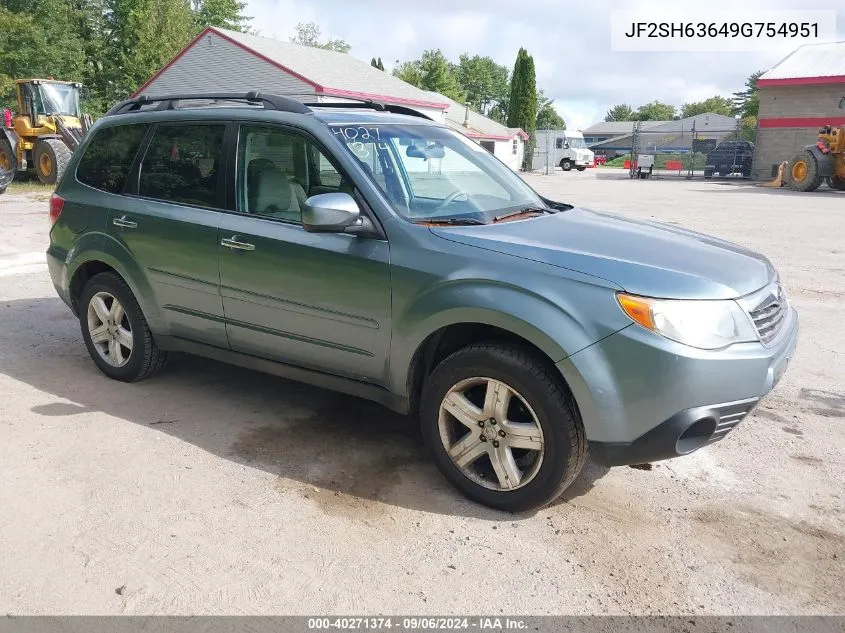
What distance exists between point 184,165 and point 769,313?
10.9 ft

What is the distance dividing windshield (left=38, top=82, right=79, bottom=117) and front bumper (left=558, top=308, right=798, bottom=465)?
906 inches

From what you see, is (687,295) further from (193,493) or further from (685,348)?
(193,493)

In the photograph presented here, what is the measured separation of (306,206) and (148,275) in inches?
61.1

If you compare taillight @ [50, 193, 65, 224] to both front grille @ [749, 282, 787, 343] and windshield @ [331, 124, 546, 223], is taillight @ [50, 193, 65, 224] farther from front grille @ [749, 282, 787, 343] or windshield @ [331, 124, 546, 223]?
front grille @ [749, 282, 787, 343]

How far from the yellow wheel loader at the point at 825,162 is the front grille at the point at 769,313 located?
83.1 ft

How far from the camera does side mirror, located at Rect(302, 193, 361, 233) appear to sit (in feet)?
11.2

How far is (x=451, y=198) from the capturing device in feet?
12.6

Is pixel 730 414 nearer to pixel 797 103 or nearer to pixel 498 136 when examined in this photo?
pixel 797 103

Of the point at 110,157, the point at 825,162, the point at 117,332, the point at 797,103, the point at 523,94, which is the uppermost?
the point at 523,94

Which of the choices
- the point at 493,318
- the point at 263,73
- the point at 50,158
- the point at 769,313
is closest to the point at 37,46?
the point at 263,73

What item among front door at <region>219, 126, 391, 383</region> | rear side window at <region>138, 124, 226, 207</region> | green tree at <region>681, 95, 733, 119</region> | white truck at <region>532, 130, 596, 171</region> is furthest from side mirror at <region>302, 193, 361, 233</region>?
green tree at <region>681, 95, 733, 119</region>

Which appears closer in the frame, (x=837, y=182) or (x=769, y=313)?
(x=769, y=313)

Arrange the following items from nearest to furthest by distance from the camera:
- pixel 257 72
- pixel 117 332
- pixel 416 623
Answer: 1. pixel 416 623
2. pixel 117 332
3. pixel 257 72

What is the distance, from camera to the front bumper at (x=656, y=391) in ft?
9.37
